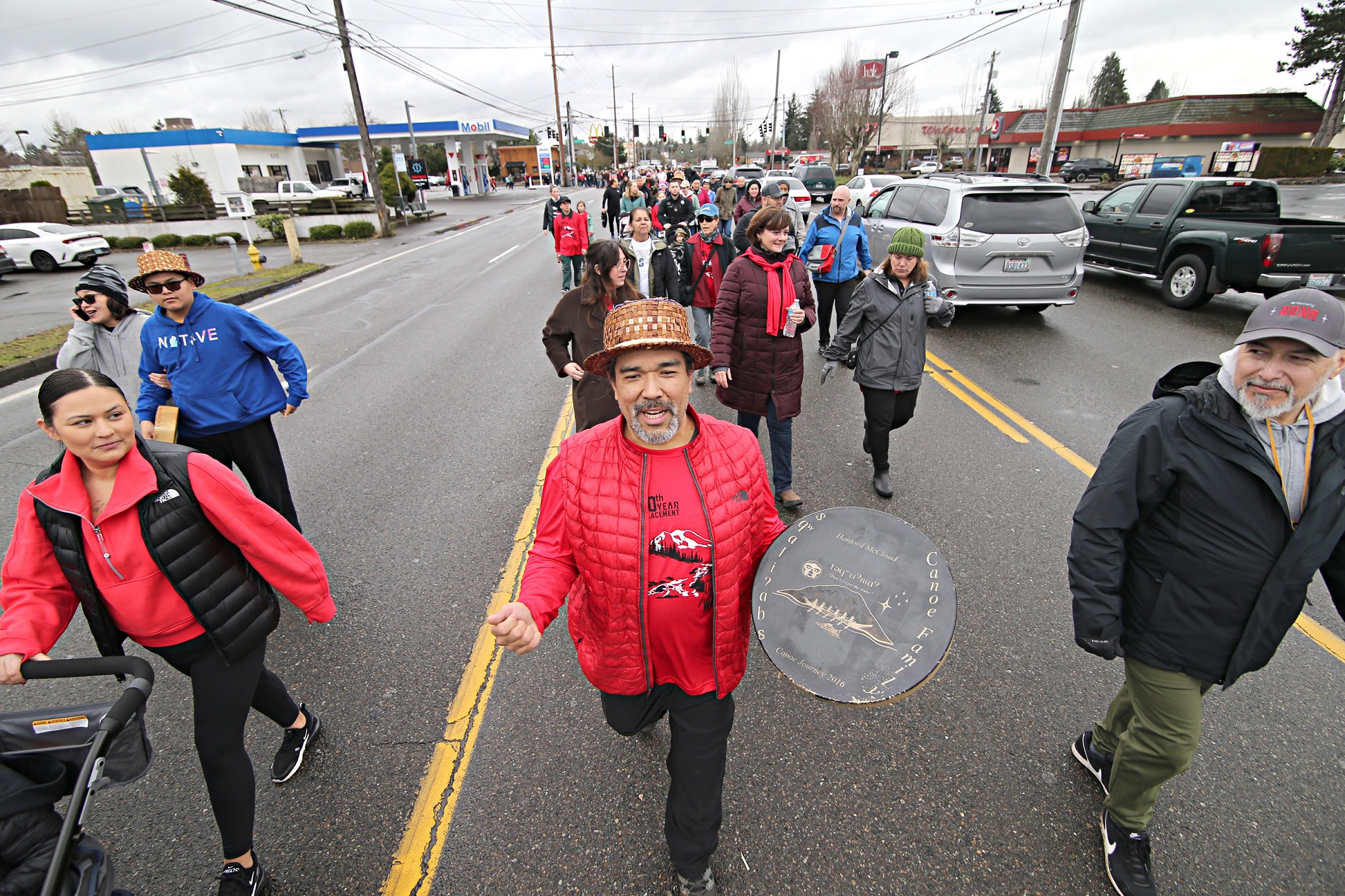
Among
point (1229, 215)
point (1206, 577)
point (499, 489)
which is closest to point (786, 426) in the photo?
point (499, 489)

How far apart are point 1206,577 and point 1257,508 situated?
25 cm

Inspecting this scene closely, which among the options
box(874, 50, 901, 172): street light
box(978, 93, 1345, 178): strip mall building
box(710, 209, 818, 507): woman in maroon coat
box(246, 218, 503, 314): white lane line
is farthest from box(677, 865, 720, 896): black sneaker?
box(978, 93, 1345, 178): strip mall building

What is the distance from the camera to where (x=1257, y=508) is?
71.0 inches

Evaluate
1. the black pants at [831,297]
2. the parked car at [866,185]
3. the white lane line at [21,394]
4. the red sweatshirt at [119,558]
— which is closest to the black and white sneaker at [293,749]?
the red sweatshirt at [119,558]

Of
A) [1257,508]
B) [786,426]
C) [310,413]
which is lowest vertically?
[310,413]

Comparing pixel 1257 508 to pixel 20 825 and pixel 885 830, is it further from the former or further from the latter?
pixel 20 825

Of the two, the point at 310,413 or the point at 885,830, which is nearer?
the point at 885,830

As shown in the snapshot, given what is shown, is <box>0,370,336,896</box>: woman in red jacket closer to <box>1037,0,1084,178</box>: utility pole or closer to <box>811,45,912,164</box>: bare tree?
<box>1037,0,1084,178</box>: utility pole

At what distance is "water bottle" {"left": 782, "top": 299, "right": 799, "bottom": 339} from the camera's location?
408 centimetres

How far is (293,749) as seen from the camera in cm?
263

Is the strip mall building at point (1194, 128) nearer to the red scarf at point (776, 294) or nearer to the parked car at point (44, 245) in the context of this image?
the red scarf at point (776, 294)

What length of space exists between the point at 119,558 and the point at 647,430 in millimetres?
1721

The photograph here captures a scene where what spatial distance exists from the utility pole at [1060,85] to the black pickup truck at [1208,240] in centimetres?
634

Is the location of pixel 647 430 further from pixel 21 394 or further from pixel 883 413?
pixel 21 394
